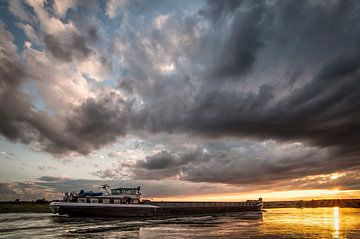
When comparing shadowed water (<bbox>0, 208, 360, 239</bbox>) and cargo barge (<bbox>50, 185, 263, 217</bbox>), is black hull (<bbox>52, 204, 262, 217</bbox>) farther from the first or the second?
shadowed water (<bbox>0, 208, 360, 239</bbox>)

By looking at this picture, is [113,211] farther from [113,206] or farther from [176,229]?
[176,229]

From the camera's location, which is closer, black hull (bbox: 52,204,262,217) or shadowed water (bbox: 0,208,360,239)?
shadowed water (bbox: 0,208,360,239)

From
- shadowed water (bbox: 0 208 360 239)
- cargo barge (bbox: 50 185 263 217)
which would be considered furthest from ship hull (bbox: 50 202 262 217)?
shadowed water (bbox: 0 208 360 239)

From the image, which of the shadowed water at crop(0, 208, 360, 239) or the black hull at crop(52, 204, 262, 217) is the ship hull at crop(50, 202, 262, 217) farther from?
the shadowed water at crop(0, 208, 360, 239)

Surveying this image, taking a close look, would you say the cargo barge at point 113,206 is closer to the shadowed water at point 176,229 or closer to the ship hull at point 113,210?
the ship hull at point 113,210

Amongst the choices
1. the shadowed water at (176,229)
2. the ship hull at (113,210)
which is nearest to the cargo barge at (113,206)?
the ship hull at (113,210)

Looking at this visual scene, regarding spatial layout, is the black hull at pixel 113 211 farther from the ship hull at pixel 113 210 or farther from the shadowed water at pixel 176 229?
the shadowed water at pixel 176 229

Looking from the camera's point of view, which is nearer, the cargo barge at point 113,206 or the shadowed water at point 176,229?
the shadowed water at point 176,229

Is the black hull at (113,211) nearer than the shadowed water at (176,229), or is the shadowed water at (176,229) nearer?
the shadowed water at (176,229)

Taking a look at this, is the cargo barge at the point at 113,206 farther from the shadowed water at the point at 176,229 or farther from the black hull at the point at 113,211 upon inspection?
the shadowed water at the point at 176,229

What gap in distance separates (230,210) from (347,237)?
85.5m

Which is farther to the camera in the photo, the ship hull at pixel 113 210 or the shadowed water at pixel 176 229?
the ship hull at pixel 113 210

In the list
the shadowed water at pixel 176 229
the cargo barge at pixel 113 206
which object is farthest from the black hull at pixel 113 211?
the shadowed water at pixel 176 229

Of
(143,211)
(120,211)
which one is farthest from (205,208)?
(120,211)
